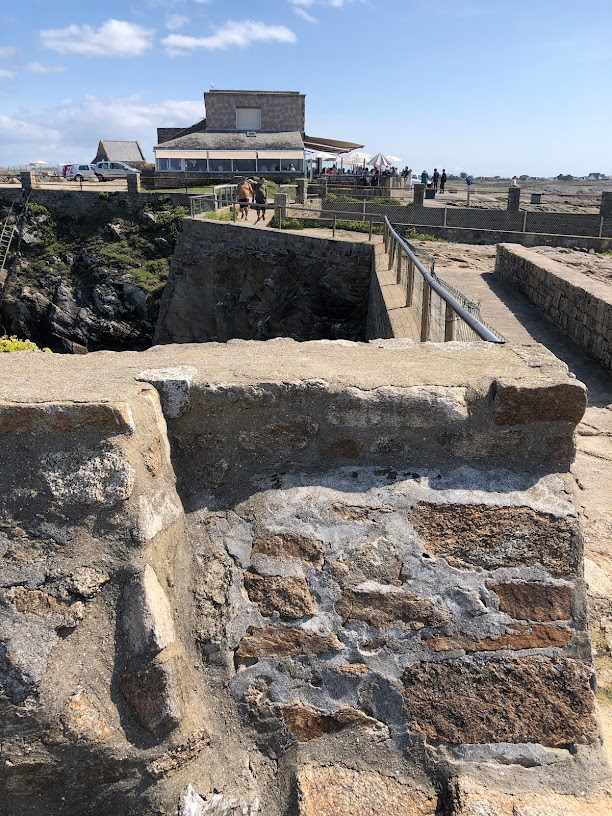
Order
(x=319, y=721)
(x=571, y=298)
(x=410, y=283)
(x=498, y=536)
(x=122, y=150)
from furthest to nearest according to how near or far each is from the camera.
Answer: (x=122, y=150)
(x=410, y=283)
(x=571, y=298)
(x=498, y=536)
(x=319, y=721)

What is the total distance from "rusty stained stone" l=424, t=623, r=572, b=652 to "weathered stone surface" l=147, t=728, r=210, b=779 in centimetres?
72

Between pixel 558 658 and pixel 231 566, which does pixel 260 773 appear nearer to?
pixel 231 566

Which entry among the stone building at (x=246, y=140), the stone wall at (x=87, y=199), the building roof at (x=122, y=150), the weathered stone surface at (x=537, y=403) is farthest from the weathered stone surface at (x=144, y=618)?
the building roof at (x=122, y=150)

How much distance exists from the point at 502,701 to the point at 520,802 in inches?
10.4

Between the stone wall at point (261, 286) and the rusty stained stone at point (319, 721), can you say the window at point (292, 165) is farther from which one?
the rusty stained stone at point (319, 721)

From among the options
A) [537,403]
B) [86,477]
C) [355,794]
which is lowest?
[355,794]

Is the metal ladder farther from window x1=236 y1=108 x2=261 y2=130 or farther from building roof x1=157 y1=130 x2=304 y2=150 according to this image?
window x1=236 y1=108 x2=261 y2=130

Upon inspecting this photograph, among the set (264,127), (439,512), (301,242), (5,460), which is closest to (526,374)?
(439,512)

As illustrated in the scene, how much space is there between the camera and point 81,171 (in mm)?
38094

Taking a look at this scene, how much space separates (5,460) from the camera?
186 centimetres

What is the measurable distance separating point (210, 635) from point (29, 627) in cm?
52

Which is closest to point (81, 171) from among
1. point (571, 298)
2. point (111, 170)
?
point (111, 170)

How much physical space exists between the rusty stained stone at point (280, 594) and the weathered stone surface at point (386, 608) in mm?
109

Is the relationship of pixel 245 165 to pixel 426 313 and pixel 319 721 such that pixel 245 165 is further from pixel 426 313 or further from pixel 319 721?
pixel 319 721
